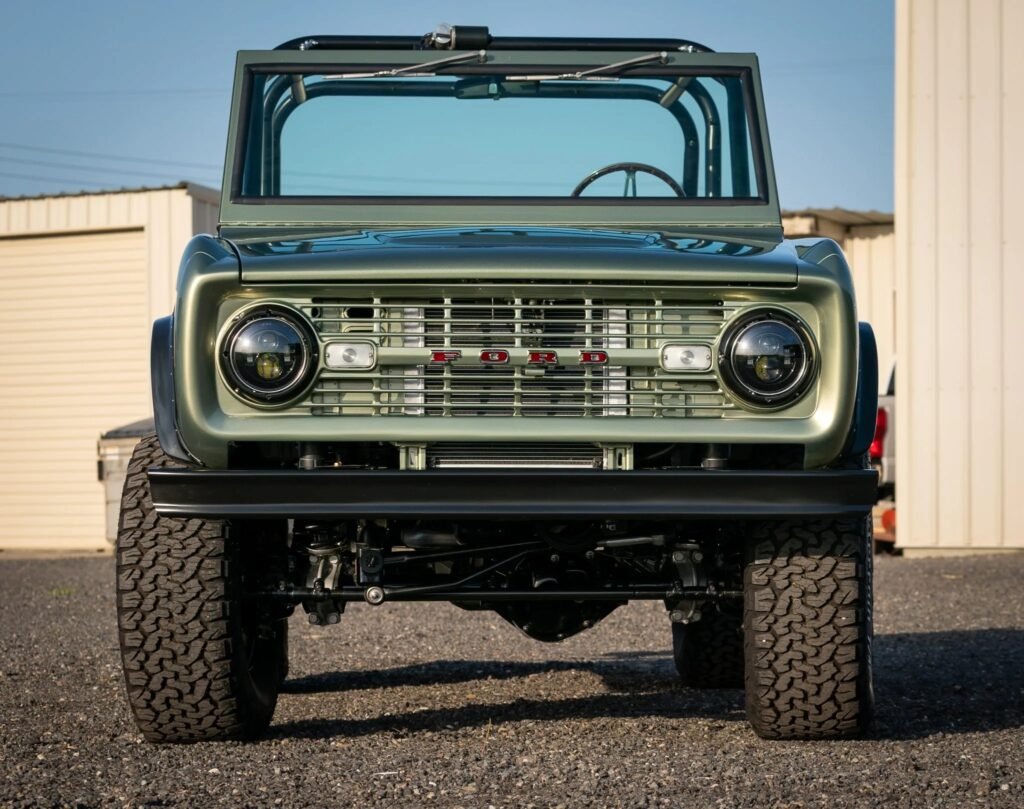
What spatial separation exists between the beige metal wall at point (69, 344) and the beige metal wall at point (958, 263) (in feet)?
28.4

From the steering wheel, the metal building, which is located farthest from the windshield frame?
the metal building

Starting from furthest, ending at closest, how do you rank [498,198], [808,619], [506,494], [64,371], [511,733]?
[64,371], [498,198], [511,733], [808,619], [506,494]

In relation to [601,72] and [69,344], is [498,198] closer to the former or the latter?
[601,72]

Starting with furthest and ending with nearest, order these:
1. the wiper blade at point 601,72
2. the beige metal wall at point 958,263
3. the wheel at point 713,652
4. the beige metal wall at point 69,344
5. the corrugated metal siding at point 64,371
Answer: the corrugated metal siding at point 64,371, the beige metal wall at point 69,344, the beige metal wall at point 958,263, the wheel at point 713,652, the wiper blade at point 601,72

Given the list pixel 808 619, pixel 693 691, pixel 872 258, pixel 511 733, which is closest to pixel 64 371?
pixel 872 258

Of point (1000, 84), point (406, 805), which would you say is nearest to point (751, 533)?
point (406, 805)

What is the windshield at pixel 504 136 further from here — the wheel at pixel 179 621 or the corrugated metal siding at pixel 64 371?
the corrugated metal siding at pixel 64 371

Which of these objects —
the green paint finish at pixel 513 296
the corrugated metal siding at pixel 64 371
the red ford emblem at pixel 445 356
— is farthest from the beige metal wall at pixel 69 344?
the red ford emblem at pixel 445 356

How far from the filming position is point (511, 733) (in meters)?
4.77

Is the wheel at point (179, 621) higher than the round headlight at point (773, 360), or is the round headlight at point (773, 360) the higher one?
the round headlight at point (773, 360)

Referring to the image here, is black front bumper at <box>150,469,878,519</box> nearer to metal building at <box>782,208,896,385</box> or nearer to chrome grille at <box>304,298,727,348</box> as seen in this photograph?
chrome grille at <box>304,298,727,348</box>

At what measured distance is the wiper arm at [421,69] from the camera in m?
5.53

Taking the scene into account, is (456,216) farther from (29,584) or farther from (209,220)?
(209,220)

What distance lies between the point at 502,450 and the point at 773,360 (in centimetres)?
74
